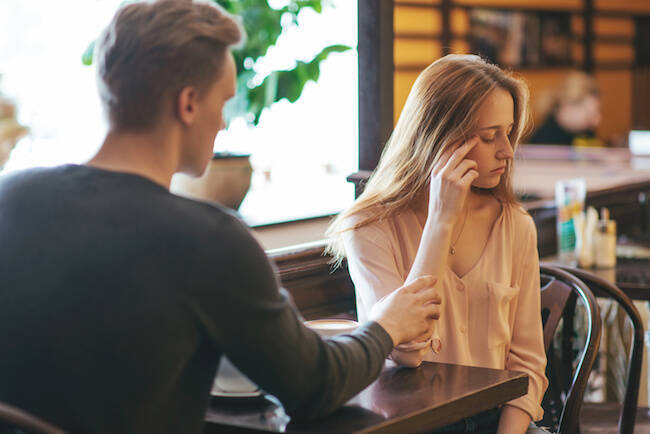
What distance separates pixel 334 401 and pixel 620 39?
32.3 feet

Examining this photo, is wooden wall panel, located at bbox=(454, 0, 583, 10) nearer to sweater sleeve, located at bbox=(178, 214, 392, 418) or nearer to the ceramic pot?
the ceramic pot

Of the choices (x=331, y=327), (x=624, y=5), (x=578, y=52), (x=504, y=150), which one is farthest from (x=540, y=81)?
(x=331, y=327)

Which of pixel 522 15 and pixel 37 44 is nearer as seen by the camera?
pixel 37 44

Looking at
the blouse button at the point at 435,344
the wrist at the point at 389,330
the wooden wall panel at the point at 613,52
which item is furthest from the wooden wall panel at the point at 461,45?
the wrist at the point at 389,330

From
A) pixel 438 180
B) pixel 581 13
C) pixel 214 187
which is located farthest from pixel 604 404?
pixel 581 13

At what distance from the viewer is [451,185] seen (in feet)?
5.44

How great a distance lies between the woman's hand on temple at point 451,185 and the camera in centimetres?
164

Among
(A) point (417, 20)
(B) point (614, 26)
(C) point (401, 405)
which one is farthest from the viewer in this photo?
(B) point (614, 26)

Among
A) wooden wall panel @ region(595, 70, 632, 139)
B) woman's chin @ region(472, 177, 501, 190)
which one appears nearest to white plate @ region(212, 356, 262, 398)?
woman's chin @ region(472, 177, 501, 190)

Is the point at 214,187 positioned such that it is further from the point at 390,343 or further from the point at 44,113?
the point at 390,343

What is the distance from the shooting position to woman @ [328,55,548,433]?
1.76 m

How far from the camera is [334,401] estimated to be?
1.13 m

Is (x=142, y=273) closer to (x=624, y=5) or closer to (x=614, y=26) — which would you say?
(x=614, y=26)

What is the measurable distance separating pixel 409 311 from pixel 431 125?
1.94 ft
